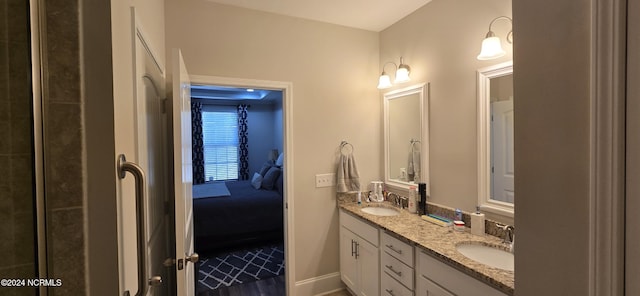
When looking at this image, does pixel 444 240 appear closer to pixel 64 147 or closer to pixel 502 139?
pixel 502 139

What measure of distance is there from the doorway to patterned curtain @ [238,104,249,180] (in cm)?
10

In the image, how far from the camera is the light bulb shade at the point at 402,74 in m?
2.38

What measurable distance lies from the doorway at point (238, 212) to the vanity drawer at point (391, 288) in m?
0.85

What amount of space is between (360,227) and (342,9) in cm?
183

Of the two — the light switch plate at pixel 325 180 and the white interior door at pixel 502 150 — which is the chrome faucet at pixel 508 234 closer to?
the white interior door at pixel 502 150

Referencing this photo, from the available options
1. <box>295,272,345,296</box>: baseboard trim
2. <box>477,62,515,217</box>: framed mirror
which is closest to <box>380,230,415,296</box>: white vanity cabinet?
<box>477,62,515,217</box>: framed mirror

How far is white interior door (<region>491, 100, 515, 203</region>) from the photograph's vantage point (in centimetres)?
167

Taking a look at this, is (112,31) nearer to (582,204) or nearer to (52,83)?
(52,83)

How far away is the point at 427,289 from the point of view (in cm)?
158

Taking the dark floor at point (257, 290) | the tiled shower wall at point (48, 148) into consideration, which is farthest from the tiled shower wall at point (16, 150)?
the dark floor at point (257, 290)

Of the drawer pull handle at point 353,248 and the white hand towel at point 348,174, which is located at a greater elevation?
the white hand towel at point 348,174

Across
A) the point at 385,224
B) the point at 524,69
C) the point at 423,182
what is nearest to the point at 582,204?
the point at 524,69

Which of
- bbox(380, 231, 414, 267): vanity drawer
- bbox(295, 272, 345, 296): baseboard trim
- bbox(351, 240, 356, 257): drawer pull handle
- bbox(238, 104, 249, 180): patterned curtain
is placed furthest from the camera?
bbox(238, 104, 249, 180): patterned curtain

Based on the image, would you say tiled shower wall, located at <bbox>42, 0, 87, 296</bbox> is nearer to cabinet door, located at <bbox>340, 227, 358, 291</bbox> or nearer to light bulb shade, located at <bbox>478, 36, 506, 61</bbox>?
light bulb shade, located at <bbox>478, 36, 506, 61</bbox>
